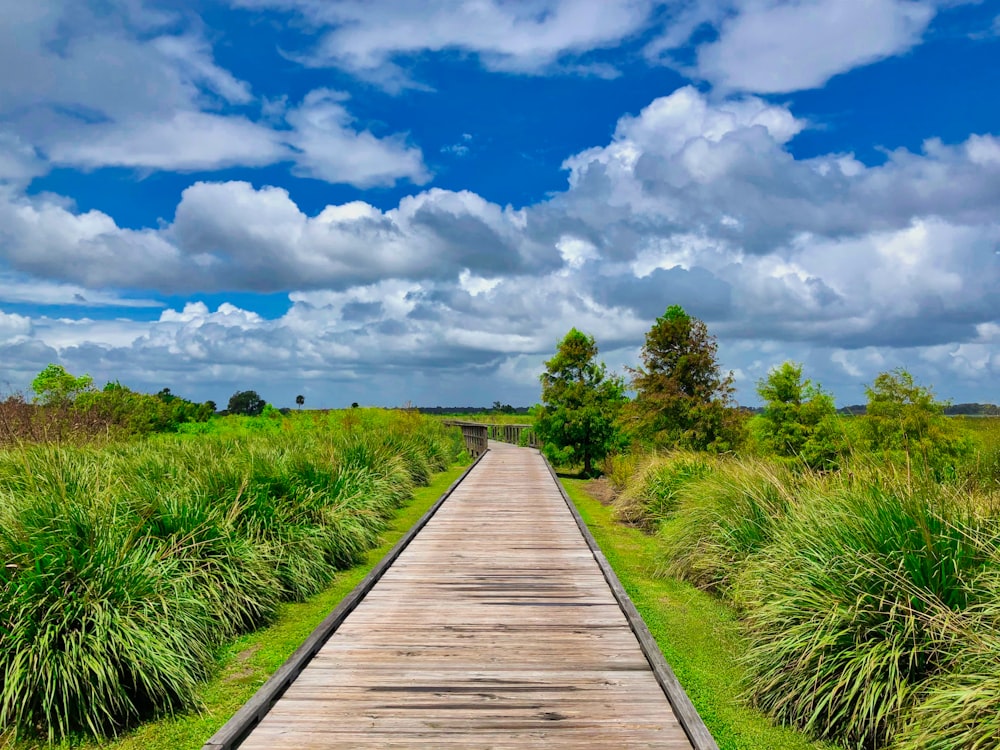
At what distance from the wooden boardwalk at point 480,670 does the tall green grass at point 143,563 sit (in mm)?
1036

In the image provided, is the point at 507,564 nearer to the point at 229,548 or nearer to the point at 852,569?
the point at 229,548

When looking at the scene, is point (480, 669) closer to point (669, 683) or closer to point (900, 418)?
point (669, 683)

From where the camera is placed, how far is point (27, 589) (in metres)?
4.56

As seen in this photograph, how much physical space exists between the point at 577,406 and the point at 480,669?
736 inches

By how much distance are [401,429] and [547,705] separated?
16097 millimetres

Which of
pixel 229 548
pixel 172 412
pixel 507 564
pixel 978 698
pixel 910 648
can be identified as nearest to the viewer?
pixel 978 698

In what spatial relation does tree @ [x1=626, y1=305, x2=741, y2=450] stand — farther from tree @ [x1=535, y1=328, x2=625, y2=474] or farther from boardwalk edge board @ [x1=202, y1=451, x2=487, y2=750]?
boardwalk edge board @ [x1=202, y1=451, x2=487, y2=750]

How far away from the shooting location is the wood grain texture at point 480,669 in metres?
3.96

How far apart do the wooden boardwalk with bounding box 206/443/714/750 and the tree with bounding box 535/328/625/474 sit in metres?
14.5

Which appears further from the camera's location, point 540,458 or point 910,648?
point 540,458

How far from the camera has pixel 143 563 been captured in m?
5.31

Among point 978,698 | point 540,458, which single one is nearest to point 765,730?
point 978,698

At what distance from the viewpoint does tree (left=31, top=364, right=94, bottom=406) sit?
18.5 metres

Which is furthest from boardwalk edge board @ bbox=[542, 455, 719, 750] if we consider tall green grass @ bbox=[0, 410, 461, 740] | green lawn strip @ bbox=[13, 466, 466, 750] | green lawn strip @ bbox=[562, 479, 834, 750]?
tall green grass @ bbox=[0, 410, 461, 740]
